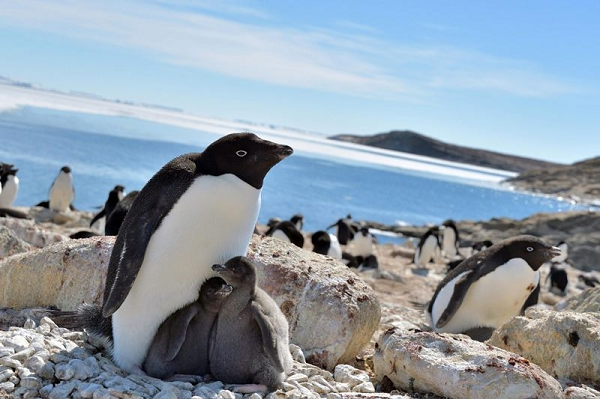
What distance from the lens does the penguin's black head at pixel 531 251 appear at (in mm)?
7840

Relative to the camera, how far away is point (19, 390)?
4027 mm

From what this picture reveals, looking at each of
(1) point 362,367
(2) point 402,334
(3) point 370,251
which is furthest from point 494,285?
(3) point 370,251

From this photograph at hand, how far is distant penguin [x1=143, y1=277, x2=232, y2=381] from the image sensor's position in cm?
448

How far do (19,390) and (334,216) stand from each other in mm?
39699

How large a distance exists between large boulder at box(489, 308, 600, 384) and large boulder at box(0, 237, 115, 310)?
11.3 ft

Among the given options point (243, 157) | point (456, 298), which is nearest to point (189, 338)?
point (243, 157)

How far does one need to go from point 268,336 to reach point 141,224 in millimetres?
1044

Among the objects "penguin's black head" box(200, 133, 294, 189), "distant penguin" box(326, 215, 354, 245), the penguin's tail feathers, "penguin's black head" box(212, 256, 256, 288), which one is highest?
"penguin's black head" box(200, 133, 294, 189)

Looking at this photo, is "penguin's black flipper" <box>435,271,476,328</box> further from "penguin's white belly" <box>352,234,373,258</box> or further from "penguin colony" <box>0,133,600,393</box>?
"penguin's white belly" <box>352,234,373,258</box>

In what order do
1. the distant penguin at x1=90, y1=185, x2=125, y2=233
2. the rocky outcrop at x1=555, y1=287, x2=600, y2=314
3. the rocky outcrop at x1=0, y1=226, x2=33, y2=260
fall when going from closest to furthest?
the rocky outcrop at x1=555, y1=287, x2=600, y2=314
the rocky outcrop at x1=0, y1=226, x2=33, y2=260
the distant penguin at x1=90, y1=185, x2=125, y2=233

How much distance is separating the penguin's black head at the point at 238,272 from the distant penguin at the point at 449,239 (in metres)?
20.5

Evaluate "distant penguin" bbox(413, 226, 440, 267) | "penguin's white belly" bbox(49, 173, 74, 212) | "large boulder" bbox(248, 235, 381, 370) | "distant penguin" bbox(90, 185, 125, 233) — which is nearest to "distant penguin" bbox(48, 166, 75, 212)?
"penguin's white belly" bbox(49, 173, 74, 212)

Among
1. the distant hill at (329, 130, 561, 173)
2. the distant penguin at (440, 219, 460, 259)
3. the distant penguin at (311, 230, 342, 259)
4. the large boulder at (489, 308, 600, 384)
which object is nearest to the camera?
the large boulder at (489, 308, 600, 384)

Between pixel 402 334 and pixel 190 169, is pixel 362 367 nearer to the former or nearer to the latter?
pixel 402 334
